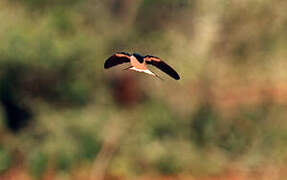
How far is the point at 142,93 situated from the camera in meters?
8.02

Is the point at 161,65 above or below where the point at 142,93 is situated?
below

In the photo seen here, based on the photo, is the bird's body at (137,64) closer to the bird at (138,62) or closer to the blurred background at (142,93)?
the bird at (138,62)

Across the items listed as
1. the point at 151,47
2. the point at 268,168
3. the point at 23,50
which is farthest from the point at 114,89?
the point at 268,168

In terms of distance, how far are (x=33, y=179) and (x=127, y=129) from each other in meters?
1.27

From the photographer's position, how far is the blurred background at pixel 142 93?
7.15 m

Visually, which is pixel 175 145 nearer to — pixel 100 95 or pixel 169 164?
pixel 169 164

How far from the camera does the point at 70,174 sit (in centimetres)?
733

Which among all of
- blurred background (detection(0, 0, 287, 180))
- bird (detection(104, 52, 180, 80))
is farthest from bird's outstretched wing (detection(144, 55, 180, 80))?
blurred background (detection(0, 0, 287, 180))

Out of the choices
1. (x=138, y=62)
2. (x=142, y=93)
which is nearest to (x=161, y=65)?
(x=138, y=62)

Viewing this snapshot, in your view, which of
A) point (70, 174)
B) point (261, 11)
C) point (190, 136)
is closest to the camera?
point (261, 11)

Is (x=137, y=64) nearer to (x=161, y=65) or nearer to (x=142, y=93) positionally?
(x=161, y=65)

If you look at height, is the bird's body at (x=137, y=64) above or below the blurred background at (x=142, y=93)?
below

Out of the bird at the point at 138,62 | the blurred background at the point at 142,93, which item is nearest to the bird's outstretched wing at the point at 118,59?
the bird at the point at 138,62

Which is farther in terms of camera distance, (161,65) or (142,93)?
(142,93)
